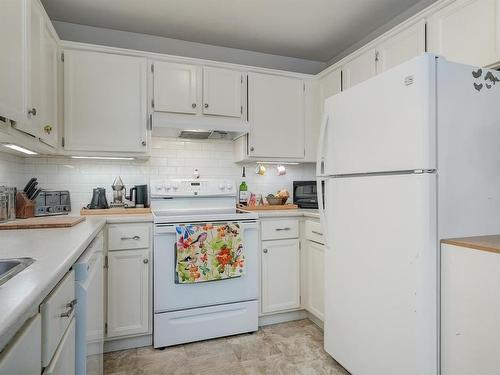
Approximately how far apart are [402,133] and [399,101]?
0.50 ft

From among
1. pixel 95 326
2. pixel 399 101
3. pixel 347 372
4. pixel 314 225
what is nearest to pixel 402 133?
pixel 399 101

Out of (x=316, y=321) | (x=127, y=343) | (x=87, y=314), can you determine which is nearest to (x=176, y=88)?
(x=87, y=314)

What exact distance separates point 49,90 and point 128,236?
3.60ft

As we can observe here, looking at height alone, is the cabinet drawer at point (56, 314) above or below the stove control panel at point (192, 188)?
below

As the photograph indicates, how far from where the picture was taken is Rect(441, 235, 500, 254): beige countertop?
1152mm

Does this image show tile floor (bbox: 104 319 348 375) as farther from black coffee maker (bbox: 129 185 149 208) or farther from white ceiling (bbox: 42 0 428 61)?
white ceiling (bbox: 42 0 428 61)

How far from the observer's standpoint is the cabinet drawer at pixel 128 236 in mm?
2117

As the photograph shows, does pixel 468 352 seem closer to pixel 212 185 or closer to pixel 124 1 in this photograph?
pixel 212 185

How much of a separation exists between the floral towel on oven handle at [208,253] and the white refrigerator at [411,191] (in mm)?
871

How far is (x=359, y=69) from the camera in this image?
8.02 feet

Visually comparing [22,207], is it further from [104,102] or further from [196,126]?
[196,126]

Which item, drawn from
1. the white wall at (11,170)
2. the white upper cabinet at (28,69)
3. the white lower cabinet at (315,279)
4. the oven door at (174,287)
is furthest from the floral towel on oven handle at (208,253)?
the white wall at (11,170)

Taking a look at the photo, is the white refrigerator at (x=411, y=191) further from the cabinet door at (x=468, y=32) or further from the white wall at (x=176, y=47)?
the white wall at (x=176, y=47)

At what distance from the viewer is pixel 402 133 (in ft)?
4.62
